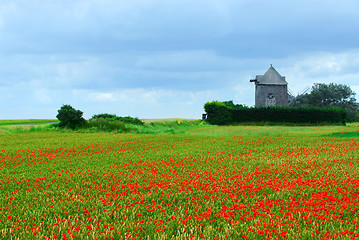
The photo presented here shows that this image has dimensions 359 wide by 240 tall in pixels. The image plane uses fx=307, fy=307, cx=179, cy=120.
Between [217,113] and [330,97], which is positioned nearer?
[217,113]

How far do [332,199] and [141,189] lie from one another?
16.2 feet

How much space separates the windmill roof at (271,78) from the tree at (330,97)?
9.51 metres

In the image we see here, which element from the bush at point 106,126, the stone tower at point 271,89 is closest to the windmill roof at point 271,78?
the stone tower at point 271,89

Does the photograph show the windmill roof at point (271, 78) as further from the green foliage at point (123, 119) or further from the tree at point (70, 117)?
the tree at point (70, 117)

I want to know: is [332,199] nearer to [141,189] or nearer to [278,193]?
[278,193]

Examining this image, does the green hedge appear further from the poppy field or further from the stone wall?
the poppy field

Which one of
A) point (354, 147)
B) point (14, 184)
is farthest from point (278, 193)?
point (354, 147)

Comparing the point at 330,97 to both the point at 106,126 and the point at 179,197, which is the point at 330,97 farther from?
the point at 179,197

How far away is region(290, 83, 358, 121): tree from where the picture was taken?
6800cm

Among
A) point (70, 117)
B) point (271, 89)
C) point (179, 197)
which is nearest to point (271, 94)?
point (271, 89)

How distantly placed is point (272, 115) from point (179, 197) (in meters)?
41.6

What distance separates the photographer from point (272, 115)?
Answer: 46.8m

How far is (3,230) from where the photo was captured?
573cm

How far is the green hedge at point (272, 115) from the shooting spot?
46594 mm
